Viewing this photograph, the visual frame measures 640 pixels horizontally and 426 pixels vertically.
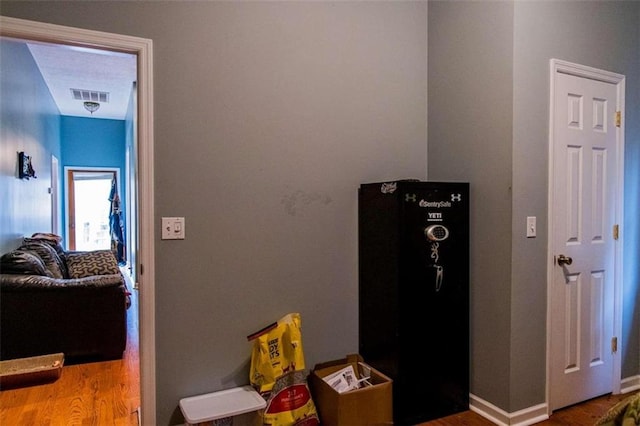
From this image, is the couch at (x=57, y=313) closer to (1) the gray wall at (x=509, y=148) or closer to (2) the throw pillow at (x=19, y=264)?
(2) the throw pillow at (x=19, y=264)

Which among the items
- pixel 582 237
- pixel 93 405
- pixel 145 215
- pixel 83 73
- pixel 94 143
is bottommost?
pixel 93 405

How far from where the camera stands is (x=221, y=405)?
211cm

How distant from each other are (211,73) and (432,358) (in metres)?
2.02

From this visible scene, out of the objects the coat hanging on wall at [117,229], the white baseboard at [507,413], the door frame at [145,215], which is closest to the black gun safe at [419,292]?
the white baseboard at [507,413]

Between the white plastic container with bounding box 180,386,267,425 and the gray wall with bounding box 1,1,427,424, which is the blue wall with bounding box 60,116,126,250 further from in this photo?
the white plastic container with bounding box 180,386,267,425

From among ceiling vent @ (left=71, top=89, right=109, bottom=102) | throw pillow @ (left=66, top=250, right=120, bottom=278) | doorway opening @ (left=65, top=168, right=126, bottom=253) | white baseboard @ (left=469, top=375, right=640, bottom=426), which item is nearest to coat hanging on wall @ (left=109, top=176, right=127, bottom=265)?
doorway opening @ (left=65, top=168, right=126, bottom=253)

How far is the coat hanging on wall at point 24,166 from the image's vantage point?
4.04 m

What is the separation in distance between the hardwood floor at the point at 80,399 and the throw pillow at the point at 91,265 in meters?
1.18

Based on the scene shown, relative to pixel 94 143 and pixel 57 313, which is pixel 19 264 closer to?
pixel 57 313

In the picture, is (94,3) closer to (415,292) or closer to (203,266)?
(203,266)

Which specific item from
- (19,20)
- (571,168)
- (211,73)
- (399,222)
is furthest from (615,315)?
(19,20)

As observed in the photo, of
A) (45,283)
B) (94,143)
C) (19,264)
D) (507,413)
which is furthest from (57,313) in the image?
(94,143)

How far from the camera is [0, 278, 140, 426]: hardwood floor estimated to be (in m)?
2.45

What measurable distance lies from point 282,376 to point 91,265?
3.28 meters
